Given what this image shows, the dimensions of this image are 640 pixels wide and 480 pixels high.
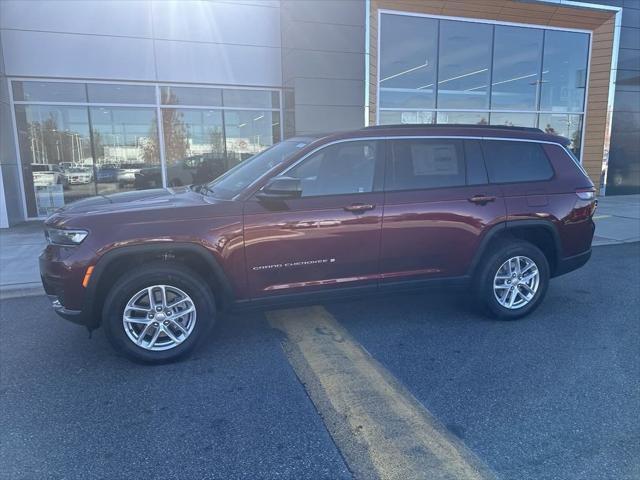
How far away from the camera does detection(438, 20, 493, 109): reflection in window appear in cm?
1302

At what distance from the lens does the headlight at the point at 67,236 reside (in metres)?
3.52

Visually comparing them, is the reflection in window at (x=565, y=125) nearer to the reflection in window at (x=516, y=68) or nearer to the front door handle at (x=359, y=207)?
the reflection in window at (x=516, y=68)

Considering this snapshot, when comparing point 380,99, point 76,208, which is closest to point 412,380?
point 76,208

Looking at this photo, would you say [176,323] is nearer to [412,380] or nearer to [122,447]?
[122,447]

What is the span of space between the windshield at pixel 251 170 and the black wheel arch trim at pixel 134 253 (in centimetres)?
55

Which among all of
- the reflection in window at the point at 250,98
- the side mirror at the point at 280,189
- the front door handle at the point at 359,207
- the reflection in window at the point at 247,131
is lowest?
the front door handle at the point at 359,207

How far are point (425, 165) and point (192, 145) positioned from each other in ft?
28.1

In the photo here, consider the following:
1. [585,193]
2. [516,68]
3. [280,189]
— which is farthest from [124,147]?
[516,68]

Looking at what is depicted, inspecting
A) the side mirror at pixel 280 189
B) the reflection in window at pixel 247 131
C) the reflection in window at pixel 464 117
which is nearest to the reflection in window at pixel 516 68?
the reflection in window at pixel 464 117

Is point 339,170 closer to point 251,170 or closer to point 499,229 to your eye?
point 251,170

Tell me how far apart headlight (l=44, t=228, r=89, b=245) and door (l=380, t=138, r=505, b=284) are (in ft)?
8.11

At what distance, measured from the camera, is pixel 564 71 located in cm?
1445

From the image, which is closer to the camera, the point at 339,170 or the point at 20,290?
the point at 339,170

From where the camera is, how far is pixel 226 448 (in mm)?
2736
